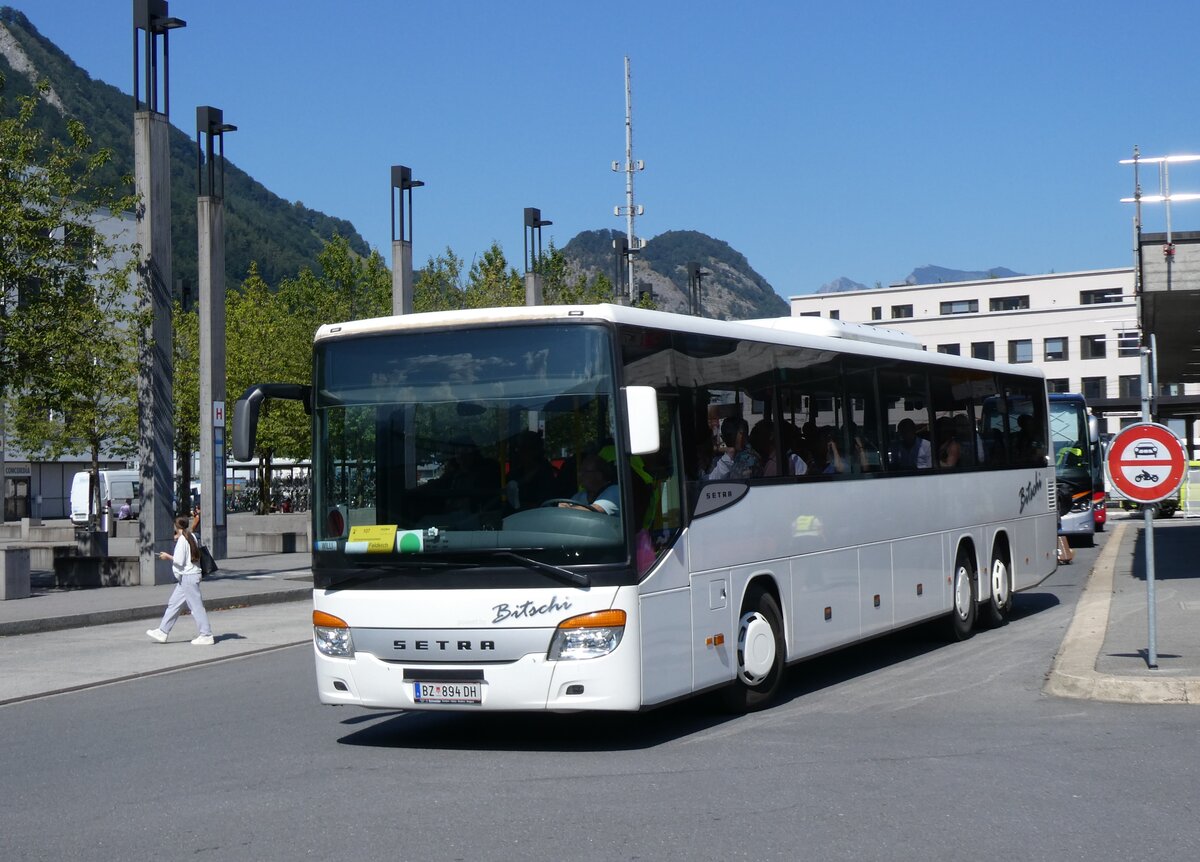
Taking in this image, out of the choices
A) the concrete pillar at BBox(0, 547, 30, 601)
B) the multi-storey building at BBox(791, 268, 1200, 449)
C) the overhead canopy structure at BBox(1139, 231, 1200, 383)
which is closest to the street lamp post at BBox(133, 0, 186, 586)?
the concrete pillar at BBox(0, 547, 30, 601)

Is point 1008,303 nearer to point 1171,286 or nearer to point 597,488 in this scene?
point 1171,286

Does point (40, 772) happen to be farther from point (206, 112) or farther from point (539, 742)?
point (206, 112)

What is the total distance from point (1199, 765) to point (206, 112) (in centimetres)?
2765

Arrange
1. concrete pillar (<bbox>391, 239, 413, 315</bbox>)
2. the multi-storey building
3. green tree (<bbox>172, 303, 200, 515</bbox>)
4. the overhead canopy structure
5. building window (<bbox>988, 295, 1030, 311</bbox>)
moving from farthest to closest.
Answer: building window (<bbox>988, 295, 1030, 311</bbox>) → the multi-storey building → green tree (<bbox>172, 303, 200, 515</bbox>) → concrete pillar (<bbox>391, 239, 413, 315</bbox>) → the overhead canopy structure

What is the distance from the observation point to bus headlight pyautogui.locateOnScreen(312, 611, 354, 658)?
970 centimetres

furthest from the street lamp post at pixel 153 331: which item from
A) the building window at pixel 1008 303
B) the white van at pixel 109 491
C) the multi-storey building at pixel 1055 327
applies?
the building window at pixel 1008 303

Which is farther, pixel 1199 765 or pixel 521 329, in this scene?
pixel 521 329

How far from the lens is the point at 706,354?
1063cm

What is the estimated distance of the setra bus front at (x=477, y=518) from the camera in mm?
9156

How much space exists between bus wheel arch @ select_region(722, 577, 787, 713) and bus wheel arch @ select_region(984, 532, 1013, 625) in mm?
5888

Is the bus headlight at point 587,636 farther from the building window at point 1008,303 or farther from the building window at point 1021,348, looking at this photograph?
the building window at point 1008,303

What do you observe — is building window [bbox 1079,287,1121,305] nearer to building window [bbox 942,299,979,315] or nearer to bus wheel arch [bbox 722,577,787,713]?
building window [bbox 942,299,979,315]

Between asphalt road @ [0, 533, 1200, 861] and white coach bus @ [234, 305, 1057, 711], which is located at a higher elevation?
white coach bus @ [234, 305, 1057, 711]

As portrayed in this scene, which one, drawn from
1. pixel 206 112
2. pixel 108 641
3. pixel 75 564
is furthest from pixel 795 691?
pixel 206 112
